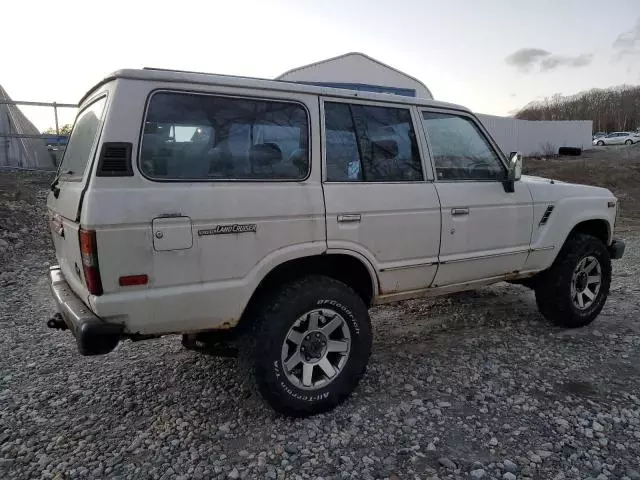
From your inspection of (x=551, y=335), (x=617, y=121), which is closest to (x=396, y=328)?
(x=551, y=335)

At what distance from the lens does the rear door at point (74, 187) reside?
2.61 m

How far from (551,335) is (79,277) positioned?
3900 mm

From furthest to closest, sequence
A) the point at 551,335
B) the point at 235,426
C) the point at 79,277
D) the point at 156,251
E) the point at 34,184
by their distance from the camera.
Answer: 1. the point at 34,184
2. the point at 551,335
3. the point at 235,426
4. the point at 79,277
5. the point at 156,251

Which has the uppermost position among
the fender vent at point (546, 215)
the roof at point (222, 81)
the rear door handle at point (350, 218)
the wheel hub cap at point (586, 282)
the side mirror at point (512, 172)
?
Result: the roof at point (222, 81)

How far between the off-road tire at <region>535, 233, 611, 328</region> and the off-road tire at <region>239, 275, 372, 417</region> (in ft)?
7.04

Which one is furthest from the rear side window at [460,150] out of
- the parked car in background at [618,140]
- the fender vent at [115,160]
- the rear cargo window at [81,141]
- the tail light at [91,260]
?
the parked car in background at [618,140]

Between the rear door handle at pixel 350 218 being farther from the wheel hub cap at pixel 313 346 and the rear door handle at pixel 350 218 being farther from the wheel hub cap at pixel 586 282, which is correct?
the wheel hub cap at pixel 586 282

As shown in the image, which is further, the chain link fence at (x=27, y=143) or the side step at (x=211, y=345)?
the chain link fence at (x=27, y=143)

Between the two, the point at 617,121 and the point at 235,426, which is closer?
the point at 235,426

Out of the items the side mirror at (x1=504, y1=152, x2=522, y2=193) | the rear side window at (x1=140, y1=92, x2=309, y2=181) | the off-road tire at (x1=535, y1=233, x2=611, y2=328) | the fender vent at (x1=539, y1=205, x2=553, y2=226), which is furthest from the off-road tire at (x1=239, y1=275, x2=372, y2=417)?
the off-road tire at (x1=535, y1=233, x2=611, y2=328)

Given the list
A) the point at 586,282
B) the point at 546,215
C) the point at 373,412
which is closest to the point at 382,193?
the point at 373,412

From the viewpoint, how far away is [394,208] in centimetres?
325

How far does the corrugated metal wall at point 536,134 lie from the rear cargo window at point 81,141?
2773 centimetres

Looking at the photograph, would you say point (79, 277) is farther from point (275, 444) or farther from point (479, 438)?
point (479, 438)
